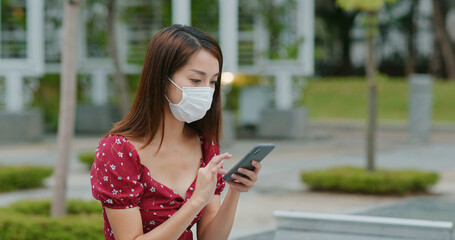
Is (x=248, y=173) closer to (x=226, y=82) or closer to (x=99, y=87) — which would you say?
(x=226, y=82)

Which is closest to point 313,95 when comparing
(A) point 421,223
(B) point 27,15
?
(B) point 27,15

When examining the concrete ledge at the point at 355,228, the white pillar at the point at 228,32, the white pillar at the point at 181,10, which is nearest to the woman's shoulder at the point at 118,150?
the concrete ledge at the point at 355,228

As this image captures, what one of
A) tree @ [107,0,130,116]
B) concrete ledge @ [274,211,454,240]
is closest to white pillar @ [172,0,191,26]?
tree @ [107,0,130,116]

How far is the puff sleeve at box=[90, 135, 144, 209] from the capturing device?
278 centimetres

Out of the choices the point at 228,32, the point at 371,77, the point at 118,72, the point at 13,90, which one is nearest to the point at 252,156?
the point at 371,77

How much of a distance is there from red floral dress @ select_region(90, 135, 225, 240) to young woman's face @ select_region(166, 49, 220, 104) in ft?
0.74

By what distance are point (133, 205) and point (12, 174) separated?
8.29 meters

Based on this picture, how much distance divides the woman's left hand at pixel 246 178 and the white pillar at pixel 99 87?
18.3 metres

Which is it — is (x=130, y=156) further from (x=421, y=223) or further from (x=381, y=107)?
(x=381, y=107)

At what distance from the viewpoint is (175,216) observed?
9.12ft

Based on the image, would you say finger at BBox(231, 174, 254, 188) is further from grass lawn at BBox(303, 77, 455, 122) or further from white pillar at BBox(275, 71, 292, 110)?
grass lawn at BBox(303, 77, 455, 122)

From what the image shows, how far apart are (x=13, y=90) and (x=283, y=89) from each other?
5.96m

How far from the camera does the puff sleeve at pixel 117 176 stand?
278 cm

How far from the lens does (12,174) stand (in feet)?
35.3
